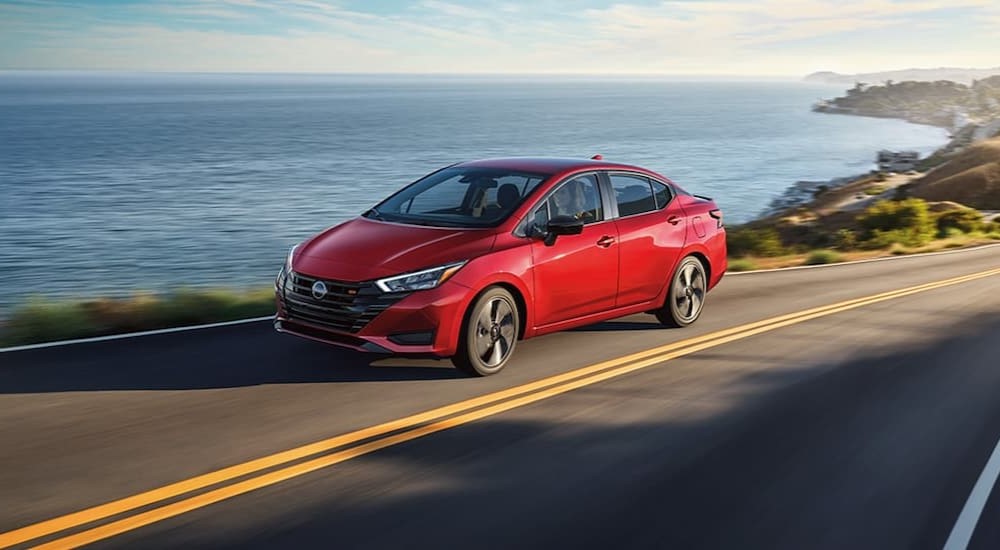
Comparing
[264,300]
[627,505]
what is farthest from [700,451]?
[264,300]

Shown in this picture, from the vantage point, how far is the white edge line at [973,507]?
5.42 metres

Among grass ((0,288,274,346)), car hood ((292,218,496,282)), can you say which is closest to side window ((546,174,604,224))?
car hood ((292,218,496,282))

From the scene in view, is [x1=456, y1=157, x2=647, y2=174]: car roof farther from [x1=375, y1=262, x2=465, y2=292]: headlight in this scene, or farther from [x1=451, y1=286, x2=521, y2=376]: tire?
[x1=375, y1=262, x2=465, y2=292]: headlight

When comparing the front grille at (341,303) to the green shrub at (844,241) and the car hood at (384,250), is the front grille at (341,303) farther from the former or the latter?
the green shrub at (844,241)

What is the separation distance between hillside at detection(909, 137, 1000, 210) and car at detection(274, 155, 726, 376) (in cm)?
6828

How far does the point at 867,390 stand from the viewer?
870 centimetres

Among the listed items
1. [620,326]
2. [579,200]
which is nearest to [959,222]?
Answer: [620,326]

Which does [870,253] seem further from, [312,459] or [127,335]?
[312,459]

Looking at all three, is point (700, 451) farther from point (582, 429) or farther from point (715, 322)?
point (715, 322)

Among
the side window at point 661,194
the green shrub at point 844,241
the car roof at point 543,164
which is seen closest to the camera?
the car roof at point 543,164

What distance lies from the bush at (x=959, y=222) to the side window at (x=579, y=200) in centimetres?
3764

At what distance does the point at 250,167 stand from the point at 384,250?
230 feet

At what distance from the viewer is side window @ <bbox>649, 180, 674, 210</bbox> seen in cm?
1013

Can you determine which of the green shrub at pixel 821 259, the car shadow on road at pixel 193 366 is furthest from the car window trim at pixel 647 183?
the green shrub at pixel 821 259
